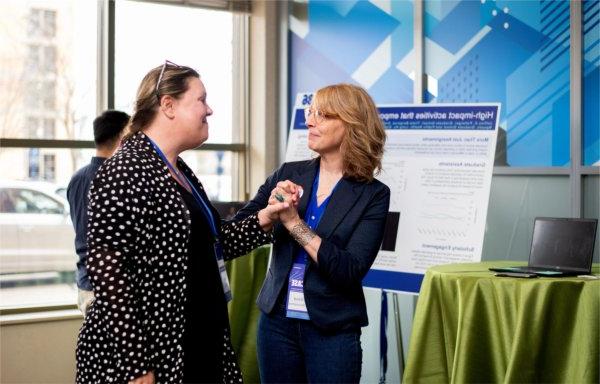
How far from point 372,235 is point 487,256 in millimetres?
1815

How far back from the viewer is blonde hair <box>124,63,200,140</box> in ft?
6.62

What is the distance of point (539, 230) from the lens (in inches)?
119

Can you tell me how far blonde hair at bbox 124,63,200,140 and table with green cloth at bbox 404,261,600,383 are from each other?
1327mm

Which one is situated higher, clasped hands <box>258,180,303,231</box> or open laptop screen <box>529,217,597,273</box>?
clasped hands <box>258,180,303,231</box>

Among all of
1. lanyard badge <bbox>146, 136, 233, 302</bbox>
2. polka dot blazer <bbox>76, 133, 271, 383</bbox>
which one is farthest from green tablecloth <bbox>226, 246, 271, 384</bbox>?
polka dot blazer <bbox>76, 133, 271, 383</bbox>

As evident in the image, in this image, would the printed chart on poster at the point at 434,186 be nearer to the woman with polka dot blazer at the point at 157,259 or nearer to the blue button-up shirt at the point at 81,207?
the blue button-up shirt at the point at 81,207

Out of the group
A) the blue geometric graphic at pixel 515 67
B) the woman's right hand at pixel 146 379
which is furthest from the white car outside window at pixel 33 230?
the woman's right hand at pixel 146 379

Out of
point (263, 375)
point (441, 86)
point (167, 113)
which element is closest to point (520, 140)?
point (441, 86)

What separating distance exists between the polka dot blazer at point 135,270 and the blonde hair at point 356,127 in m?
0.66

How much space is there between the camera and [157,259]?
1.88 meters

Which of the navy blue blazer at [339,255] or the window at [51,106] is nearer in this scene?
the navy blue blazer at [339,255]

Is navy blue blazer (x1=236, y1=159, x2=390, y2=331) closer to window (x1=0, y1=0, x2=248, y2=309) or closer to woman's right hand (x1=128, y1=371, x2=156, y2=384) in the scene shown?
woman's right hand (x1=128, y1=371, x2=156, y2=384)

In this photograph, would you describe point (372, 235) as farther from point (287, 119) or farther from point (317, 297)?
point (287, 119)

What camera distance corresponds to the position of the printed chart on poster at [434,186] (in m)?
3.43
